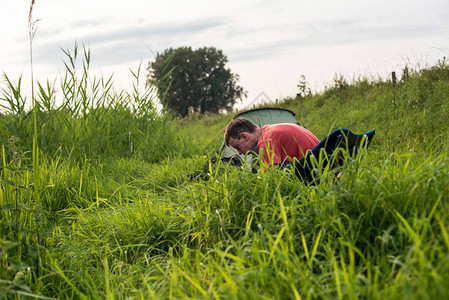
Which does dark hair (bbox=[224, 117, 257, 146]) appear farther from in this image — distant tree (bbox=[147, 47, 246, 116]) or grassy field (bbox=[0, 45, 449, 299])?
distant tree (bbox=[147, 47, 246, 116])

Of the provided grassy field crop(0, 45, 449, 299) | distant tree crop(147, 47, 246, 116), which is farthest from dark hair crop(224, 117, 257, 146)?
distant tree crop(147, 47, 246, 116)

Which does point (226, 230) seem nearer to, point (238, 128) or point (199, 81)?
point (238, 128)

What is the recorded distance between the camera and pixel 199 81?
3494cm

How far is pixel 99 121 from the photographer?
525 cm

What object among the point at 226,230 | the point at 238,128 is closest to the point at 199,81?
Answer: the point at 238,128

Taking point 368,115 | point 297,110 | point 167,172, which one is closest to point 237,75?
point 297,110

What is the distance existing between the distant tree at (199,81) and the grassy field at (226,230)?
29.9 meters

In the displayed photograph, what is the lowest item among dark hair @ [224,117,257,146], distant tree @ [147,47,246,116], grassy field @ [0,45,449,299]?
grassy field @ [0,45,449,299]

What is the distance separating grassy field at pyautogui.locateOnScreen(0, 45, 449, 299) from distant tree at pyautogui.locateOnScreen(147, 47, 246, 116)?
29865 millimetres

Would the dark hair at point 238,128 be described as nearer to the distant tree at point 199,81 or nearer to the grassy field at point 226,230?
the grassy field at point 226,230

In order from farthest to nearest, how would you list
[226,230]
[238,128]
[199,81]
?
[199,81], [238,128], [226,230]

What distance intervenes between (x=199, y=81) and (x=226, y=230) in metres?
33.7

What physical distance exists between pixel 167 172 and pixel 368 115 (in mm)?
4041

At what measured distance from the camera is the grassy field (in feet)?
4.50
